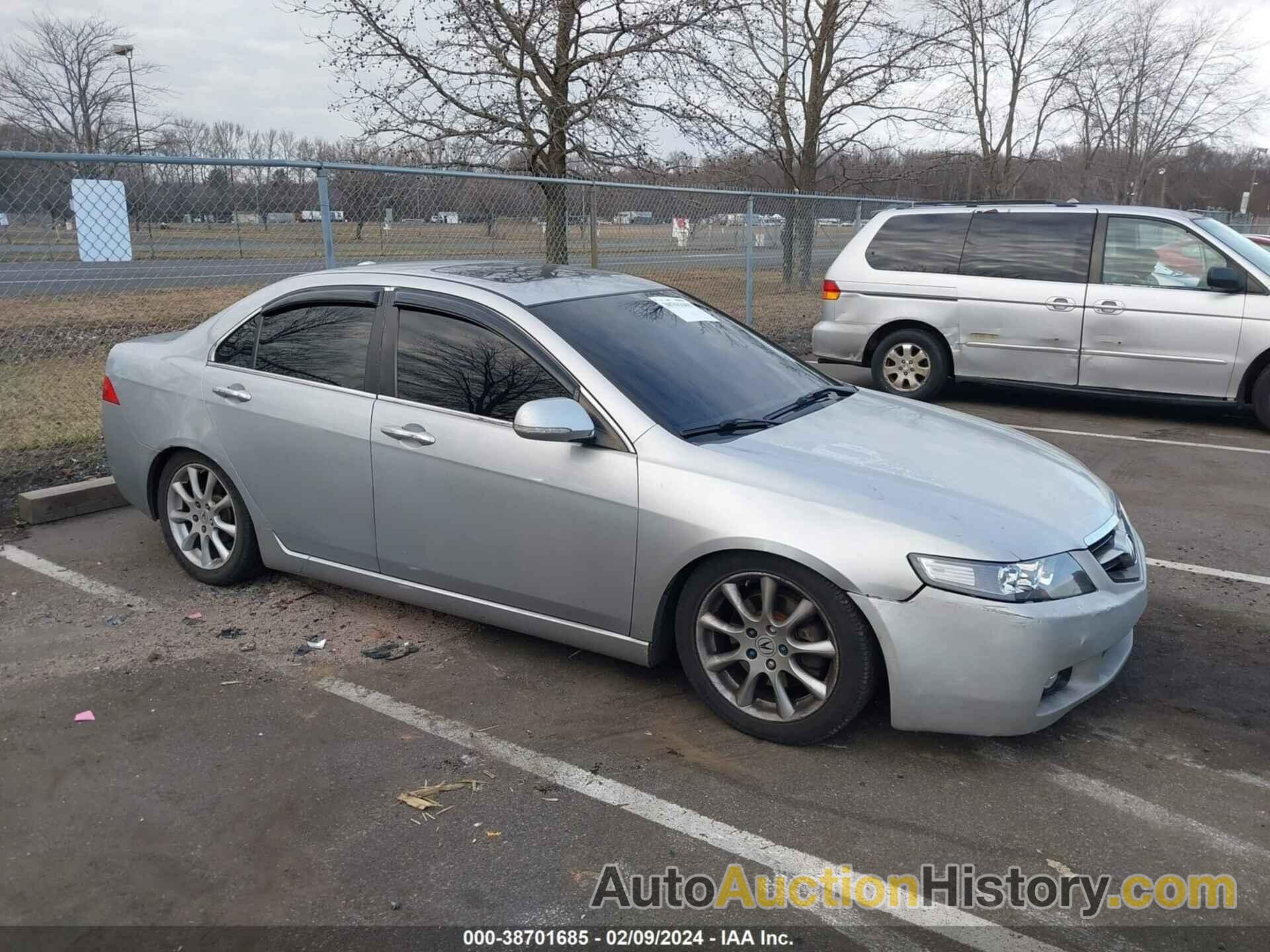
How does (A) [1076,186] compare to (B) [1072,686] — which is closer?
(B) [1072,686]

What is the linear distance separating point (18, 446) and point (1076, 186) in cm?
3629

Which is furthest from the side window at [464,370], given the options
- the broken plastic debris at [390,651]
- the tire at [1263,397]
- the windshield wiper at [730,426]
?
A: the tire at [1263,397]

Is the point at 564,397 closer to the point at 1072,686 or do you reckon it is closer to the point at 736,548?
the point at 736,548

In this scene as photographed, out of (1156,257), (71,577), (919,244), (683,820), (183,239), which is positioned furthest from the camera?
(919,244)

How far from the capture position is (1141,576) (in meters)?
3.59

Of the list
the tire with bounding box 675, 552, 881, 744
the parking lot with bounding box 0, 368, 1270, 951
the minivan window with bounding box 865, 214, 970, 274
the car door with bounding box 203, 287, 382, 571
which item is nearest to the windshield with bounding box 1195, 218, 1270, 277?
the minivan window with bounding box 865, 214, 970, 274

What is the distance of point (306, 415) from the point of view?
13.9ft

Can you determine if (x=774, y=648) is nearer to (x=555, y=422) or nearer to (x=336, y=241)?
(x=555, y=422)

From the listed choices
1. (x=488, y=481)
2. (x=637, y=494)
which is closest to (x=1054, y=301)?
(x=637, y=494)

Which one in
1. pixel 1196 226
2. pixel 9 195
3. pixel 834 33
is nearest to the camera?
pixel 9 195

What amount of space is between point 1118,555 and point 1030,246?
236 inches

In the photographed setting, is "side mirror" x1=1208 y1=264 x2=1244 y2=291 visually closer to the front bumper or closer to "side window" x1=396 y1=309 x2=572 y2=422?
the front bumper

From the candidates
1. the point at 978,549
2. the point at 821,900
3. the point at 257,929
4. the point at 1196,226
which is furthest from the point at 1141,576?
the point at 1196,226

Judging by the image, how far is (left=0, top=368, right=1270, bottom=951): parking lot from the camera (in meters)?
2.62
